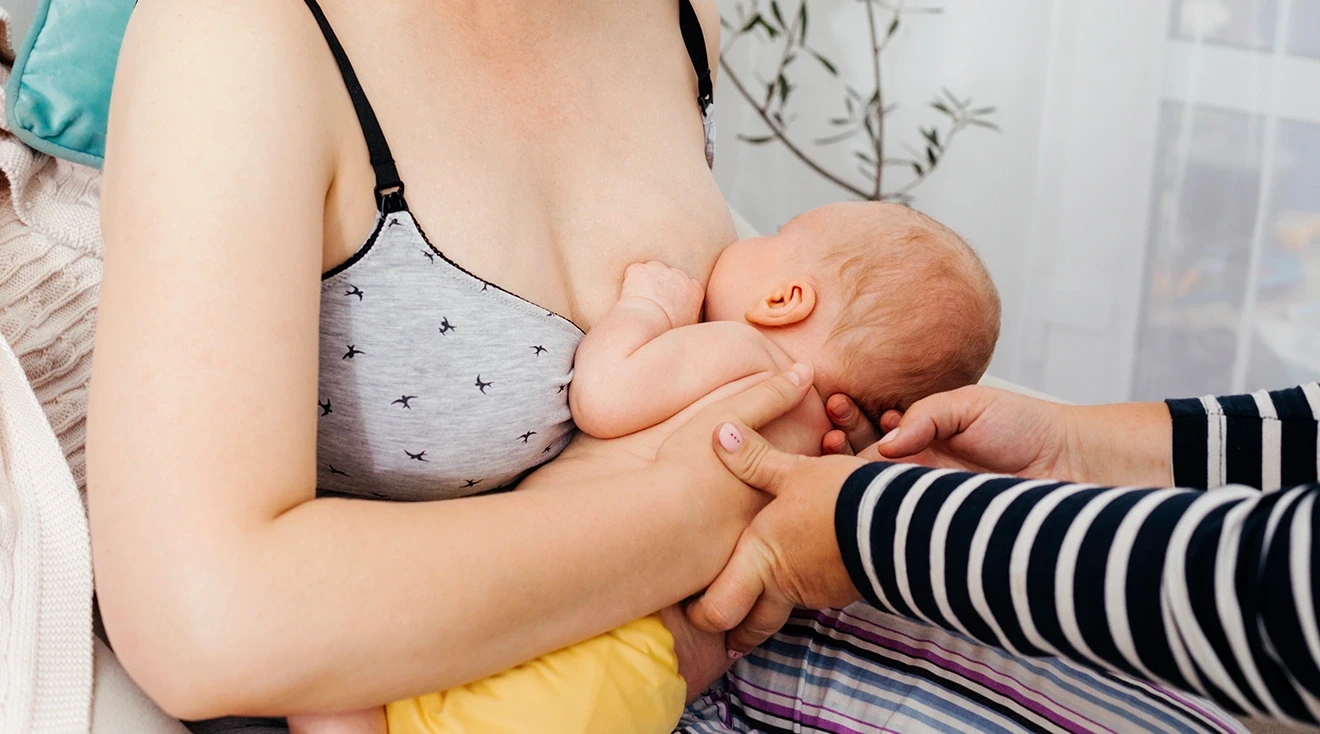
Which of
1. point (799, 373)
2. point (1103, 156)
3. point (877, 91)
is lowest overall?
point (799, 373)

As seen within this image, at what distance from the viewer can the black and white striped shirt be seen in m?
0.69

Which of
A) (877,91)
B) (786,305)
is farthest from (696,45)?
(877,91)

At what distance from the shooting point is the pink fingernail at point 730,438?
108cm

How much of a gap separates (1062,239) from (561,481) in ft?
7.04

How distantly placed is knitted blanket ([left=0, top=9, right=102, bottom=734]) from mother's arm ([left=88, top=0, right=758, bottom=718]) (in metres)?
0.08

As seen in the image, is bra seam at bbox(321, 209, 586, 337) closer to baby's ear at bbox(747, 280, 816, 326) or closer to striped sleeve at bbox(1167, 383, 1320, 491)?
baby's ear at bbox(747, 280, 816, 326)

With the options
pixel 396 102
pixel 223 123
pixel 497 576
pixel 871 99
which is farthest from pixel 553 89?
pixel 871 99

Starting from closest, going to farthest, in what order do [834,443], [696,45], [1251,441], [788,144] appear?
[1251,441]
[834,443]
[696,45]
[788,144]

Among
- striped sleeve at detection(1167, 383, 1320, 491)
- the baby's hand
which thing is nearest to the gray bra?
the baby's hand

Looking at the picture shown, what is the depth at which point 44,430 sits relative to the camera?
3.26ft

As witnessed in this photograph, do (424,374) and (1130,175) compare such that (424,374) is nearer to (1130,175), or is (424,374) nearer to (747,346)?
(747,346)

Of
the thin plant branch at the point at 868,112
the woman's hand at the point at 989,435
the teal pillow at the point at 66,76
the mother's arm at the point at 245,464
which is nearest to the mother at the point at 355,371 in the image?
the mother's arm at the point at 245,464

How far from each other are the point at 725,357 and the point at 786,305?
152 millimetres

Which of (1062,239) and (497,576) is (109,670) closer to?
(497,576)
